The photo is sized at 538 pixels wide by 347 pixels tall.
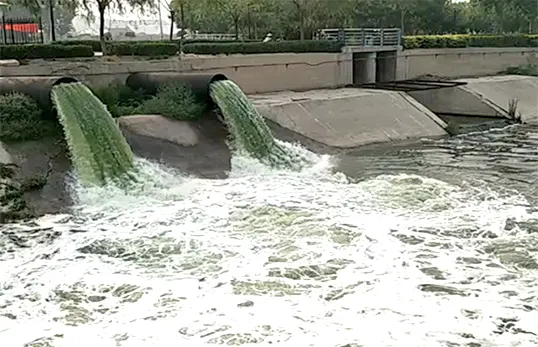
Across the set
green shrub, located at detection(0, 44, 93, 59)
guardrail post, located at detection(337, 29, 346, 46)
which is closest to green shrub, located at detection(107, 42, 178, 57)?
green shrub, located at detection(0, 44, 93, 59)

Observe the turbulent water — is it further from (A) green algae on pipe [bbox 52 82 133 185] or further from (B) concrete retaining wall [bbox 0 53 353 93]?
(B) concrete retaining wall [bbox 0 53 353 93]

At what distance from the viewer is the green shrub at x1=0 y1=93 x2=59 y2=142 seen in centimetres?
1020

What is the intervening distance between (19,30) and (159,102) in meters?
7.81

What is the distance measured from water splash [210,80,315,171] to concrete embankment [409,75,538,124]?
7.35 m

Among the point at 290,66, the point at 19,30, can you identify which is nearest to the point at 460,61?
the point at 290,66

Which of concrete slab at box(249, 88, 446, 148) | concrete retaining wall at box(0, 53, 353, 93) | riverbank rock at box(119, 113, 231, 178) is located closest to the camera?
riverbank rock at box(119, 113, 231, 178)

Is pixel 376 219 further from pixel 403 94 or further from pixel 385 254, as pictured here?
pixel 403 94

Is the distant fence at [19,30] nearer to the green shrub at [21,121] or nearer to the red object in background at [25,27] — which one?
the red object in background at [25,27]

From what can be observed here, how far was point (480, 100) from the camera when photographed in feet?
61.1

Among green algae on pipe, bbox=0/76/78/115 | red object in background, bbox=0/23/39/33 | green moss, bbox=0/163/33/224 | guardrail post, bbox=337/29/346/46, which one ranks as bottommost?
green moss, bbox=0/163/33/224

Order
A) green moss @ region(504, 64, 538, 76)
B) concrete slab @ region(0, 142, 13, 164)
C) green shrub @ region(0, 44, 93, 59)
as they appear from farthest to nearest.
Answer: green moss @ region(504, 64, 538, 76) → green shrub @ region(0, 44, 93, 59) → concrete slab @ region(0, 142, 13, 164)

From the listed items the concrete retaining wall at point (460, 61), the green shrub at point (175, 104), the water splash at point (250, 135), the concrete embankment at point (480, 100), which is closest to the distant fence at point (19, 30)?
the green shrub at point (175, 104)

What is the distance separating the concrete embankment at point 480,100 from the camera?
60.5 feet

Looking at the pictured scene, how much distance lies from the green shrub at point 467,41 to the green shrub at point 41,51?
1170 cm
